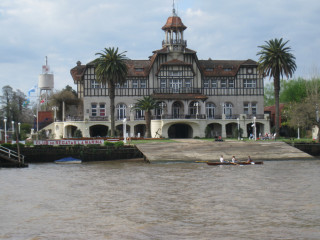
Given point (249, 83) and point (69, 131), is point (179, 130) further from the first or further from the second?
point (69, 131)

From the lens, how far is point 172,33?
3211 inches

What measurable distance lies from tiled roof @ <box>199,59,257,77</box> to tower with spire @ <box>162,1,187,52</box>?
535cm

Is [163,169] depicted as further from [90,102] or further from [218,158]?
[90,102]

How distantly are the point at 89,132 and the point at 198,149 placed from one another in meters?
26.9

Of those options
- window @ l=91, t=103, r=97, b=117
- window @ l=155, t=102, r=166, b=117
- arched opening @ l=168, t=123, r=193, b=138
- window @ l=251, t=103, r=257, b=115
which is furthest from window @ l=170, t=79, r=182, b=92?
window @ l=91, t=103, r=97, b=117

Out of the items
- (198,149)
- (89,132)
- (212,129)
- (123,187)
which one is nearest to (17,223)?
(123,187)

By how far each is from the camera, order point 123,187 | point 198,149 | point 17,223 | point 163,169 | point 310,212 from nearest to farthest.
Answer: point 17,223 < point 310,212 < point 123,187 < point 163,169 < point 198,149

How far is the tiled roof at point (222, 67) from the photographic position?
268 feet

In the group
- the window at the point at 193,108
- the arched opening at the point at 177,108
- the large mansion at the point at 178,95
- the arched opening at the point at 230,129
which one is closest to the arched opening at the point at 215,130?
the large mansion at the point at 178,95

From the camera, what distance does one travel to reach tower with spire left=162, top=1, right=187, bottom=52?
264ft

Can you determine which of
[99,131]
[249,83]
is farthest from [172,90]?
[99,131]

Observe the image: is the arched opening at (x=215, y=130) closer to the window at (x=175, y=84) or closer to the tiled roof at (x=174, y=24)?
the window at (x=175, y=84)

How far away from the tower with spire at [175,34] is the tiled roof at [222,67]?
211 inches

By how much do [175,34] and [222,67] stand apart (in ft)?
32.6
